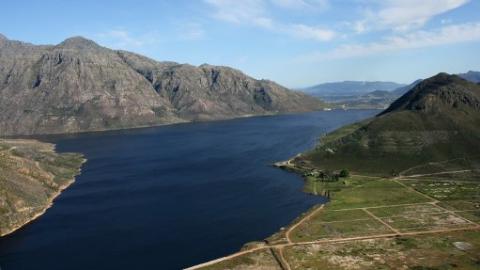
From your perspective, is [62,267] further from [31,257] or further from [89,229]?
[89,229]

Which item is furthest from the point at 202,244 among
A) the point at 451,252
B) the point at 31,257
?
the point at 451,252

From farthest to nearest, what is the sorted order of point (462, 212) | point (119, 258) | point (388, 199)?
point (388, 199) < point (462, 212) < point (119, 258)

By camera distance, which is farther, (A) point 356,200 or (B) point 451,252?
(A) point 356,200

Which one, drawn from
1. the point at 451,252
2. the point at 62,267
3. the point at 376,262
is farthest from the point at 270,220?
the point at 62,267

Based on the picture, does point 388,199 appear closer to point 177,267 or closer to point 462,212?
point 462,212

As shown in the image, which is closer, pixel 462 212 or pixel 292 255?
pixel 292 255

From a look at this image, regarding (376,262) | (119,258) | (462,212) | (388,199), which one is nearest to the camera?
(376,262)

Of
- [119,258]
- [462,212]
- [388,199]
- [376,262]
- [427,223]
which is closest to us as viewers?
[376,262]

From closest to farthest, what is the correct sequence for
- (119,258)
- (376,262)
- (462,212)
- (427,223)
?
(376,262) < (119,258) < (427,223) < (462,212)
